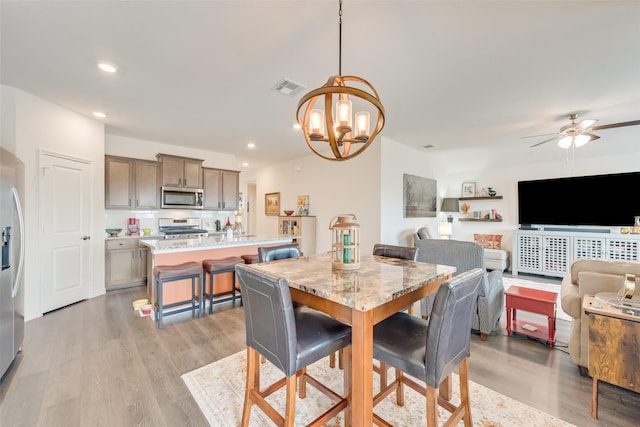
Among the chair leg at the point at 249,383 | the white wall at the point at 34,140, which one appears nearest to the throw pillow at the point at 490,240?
the chair leg at the point at 249,383

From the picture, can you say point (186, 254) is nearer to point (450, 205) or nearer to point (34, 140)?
point (34, 140)

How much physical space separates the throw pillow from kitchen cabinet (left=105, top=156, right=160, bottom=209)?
22.9 ft

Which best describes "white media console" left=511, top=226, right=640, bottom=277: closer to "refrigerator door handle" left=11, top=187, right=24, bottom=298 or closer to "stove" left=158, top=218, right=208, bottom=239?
"stove" left=158, top=218, right=208, bottom=239

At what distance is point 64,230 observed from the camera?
358 cm

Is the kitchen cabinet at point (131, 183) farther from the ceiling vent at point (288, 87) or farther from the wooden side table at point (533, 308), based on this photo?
the wooden side table at point (533, 308)

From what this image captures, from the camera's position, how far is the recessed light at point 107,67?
8.05ft

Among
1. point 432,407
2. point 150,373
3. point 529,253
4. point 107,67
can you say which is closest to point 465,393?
point 432,407

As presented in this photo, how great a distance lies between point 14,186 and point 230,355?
2397mm

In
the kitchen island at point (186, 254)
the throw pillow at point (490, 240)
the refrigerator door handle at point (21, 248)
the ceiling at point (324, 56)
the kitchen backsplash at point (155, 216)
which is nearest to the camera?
the ceiling at point (324, 56)

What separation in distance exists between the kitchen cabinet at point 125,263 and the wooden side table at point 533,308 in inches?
211

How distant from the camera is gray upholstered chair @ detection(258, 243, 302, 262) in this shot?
2.37 meters

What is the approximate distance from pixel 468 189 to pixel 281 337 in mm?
6464

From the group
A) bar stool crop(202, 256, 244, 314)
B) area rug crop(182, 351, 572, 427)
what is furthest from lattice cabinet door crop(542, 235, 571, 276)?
bar stool crop(202, 256, 244, 314)

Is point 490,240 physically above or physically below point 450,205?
below
